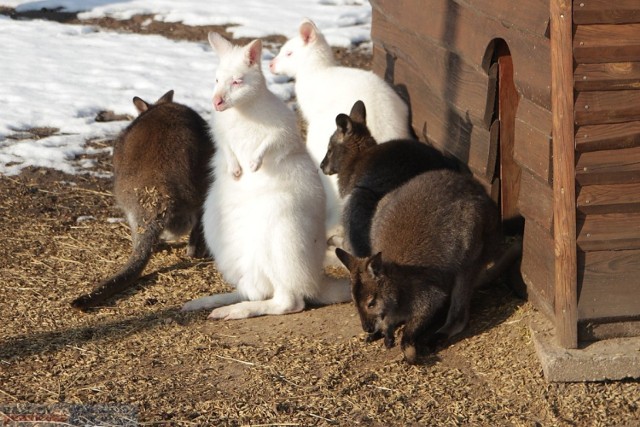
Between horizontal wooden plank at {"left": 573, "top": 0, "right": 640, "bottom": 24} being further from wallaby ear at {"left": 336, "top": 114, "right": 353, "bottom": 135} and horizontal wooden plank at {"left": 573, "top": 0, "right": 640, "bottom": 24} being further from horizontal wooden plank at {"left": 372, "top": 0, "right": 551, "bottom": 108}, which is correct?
wallaby ear at {"left": 336, "top": 114, "right": 353, "bottom": 135}

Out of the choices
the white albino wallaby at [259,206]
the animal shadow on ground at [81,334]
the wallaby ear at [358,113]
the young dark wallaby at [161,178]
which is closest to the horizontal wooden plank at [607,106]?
the white albino wallaby at [259,206]

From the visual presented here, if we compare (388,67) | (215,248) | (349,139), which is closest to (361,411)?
(215,248)

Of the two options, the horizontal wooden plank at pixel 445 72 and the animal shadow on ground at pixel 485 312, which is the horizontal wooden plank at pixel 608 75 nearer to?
the horizontal wooden plank at pixel 445 72

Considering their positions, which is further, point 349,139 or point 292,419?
point 349,139

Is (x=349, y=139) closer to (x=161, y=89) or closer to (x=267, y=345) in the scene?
(x=267, y=345)

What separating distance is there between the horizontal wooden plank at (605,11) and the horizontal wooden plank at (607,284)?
1.10m

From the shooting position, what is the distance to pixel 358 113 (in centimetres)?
662

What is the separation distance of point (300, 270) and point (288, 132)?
2.74 ft

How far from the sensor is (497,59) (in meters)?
5.98

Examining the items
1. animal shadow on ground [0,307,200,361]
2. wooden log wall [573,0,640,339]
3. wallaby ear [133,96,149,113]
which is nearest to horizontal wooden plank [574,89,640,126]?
wooden log wall [573,0,640,339]

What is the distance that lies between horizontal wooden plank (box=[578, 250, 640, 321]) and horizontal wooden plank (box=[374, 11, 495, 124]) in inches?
57.3

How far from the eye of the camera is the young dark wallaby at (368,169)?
605 cm

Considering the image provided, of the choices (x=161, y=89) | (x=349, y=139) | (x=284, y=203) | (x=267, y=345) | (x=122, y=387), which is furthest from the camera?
(x=161, y=89)

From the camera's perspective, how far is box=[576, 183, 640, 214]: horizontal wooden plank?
185 inches
